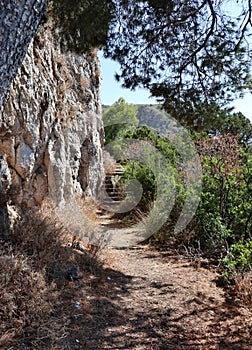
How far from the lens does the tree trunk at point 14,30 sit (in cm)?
166

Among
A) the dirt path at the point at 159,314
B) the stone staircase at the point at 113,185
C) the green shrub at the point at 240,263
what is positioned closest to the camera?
the dirt path at the point at 159,314

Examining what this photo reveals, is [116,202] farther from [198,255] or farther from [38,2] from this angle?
[38,2]

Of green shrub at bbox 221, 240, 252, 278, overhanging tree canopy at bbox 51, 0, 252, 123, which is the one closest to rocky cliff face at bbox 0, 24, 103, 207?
overhanging tree canopy at bbox 51, 0, 252, 123

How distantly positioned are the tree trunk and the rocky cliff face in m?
1.61

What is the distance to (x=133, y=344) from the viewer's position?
219 cm

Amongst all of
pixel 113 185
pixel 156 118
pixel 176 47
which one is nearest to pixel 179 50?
pixel 176 47

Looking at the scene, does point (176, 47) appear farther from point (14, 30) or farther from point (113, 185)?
point (113, 185)

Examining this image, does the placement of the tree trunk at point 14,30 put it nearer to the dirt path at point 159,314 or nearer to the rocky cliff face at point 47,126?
the rocky cliff face at point 47,126

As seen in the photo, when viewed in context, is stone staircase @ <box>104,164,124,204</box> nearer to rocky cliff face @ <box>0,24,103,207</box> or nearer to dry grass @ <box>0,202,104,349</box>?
rocky cliff face @ <box>0,24,103,207</box>

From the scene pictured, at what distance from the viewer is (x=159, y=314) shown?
2.70 metres

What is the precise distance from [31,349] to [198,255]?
9.26 feet

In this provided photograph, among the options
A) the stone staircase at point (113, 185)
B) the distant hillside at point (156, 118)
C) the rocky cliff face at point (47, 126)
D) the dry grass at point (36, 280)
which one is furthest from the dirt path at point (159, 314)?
the stone staircase at point (113, 185)

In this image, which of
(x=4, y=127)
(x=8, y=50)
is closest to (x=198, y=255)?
(x=4, y=127)

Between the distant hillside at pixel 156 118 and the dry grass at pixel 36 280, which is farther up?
the distant hillside at pixel 156 118
